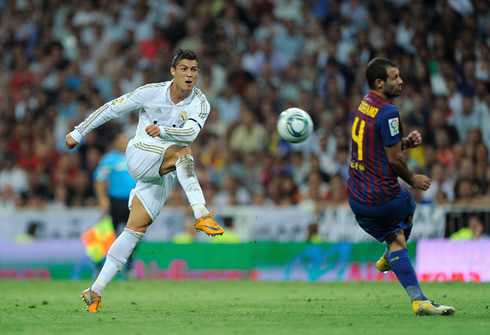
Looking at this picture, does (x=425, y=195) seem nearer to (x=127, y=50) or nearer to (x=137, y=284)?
(x=137, y=284)

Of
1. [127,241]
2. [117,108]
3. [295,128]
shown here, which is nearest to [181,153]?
[117,108]

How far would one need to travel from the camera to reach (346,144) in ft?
51.8

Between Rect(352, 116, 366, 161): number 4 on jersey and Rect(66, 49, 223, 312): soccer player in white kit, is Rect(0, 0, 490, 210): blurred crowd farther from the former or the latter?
Rect(352, 116, 366, 161): number 4 on jersey

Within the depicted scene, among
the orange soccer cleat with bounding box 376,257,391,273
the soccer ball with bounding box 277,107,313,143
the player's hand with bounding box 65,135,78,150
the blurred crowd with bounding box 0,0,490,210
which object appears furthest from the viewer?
the blurred crowd with bounding box 0,0,490,210

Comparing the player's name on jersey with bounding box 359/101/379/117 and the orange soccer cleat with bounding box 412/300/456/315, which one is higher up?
the player's name on jersey with bounding box 359/101/379/117

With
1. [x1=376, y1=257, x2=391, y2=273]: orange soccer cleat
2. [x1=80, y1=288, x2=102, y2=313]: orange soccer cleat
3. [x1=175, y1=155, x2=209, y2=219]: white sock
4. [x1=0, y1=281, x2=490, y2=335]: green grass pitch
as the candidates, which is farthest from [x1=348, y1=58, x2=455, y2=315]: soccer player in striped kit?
[x1=80, y1=288, x2=102, y2=313]: orange soccer cleat

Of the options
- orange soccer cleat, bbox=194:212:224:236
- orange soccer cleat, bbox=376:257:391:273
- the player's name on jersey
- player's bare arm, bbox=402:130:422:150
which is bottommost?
orange soccer cleat, bbox=376:257:391:273

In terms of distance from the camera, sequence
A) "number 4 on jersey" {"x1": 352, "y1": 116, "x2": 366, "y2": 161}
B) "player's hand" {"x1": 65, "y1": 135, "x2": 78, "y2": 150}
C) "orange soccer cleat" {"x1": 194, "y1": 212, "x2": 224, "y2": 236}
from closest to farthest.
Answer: "number 4 on jersey" {"x1": 352, "y1": 116, "x2": 366, "y2": 161}
"orange soccer cleat" {"x1": 194, "y1": 212, "x2": 224, "y2": 236}
"player's hand" {"x1": 65, "y1": 135, "x2": 78, "y2": 150}

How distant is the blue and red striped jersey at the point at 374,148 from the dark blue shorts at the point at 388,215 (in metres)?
0.06

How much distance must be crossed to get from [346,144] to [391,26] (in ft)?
10.0

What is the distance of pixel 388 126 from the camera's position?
23.8 feet

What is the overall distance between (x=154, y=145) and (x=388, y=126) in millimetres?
2417

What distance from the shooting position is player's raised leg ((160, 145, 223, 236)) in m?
7.89

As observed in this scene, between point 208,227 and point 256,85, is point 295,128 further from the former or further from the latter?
point 256,85
